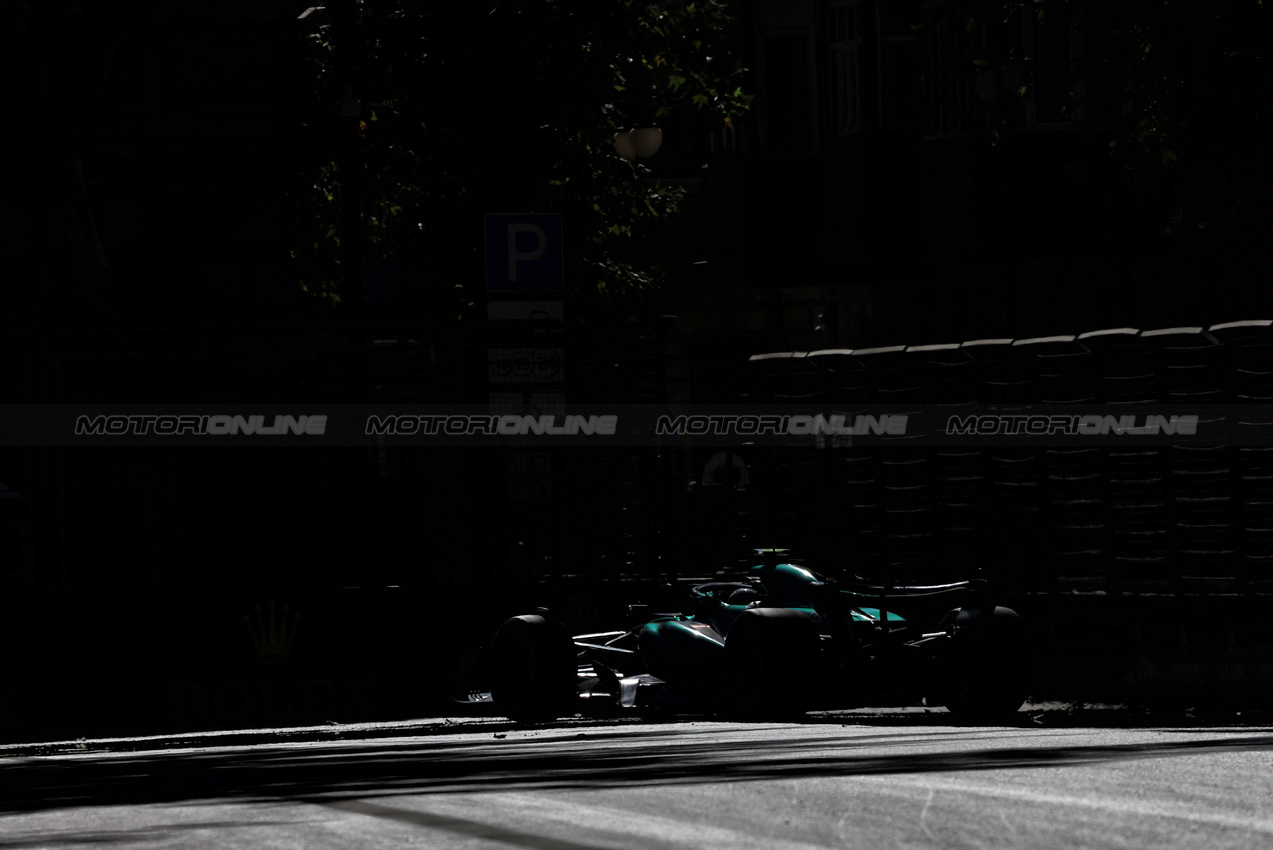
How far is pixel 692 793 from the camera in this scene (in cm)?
877

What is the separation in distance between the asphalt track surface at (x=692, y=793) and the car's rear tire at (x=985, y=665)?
4.45 feet

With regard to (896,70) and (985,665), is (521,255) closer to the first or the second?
(985,665)

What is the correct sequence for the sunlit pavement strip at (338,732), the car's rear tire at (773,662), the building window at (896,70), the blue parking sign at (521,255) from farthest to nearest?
the building window at (896,70), the blue parking sign at (521,255), the sunlit pavement strip at (338,732), the car's rear tire at (773,662)

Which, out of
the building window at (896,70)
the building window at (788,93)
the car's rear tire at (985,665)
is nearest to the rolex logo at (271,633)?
the car's rear tire at (985,665)

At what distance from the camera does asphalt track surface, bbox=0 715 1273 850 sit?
7520 mm

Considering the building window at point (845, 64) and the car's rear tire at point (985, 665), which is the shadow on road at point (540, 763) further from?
the building window at point (845, 64)

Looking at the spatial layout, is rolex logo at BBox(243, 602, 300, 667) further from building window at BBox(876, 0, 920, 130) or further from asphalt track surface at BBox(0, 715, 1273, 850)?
building window at BBox(876, 0, 920, 130)

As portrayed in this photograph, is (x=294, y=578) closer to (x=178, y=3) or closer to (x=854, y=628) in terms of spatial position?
(x=854, y=628)

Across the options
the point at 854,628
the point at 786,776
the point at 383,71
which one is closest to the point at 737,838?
the point at 786,776

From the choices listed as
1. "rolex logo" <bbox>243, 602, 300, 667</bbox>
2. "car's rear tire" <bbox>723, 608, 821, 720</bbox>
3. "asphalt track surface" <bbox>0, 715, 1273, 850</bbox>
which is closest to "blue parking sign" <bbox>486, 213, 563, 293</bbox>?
"rolex logo" <bbox>243, 602, 300, 667</bbox>

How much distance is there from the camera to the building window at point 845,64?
110 ft

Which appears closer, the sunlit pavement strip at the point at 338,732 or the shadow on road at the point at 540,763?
the shadow on road at the point at 540,763

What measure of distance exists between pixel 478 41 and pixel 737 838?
653 inches

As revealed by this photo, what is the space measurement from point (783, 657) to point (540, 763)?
3371 mm
